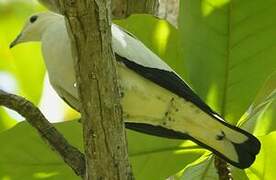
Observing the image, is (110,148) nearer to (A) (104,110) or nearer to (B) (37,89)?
(A) (104,110)

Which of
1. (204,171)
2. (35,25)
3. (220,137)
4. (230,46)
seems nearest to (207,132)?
(220,137)

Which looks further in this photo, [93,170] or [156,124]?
[156,124]

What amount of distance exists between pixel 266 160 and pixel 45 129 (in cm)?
53

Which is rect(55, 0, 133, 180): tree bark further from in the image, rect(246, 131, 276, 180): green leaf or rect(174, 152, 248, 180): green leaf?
rect(246, 131, 276, 180): green leaf

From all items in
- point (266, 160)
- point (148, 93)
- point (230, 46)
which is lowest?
point (266, 160)

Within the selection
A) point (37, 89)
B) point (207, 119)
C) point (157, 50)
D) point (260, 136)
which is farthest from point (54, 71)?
point (260, 136)

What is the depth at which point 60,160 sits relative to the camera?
1556 mm

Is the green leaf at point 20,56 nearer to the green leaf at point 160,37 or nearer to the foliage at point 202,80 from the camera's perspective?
the foliage at point 202,80

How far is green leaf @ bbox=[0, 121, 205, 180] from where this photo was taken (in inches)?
60.4

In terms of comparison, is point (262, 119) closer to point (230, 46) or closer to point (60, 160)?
point (230, 46)

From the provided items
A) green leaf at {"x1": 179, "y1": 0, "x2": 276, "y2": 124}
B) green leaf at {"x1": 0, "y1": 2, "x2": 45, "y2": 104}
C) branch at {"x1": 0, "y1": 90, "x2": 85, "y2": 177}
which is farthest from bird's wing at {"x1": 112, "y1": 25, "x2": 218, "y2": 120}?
branch at {"x1": 0, "y1": 90, "x2": 85, "y2": 177}

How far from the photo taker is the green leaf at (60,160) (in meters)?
1.54

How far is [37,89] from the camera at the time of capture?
5.53ft

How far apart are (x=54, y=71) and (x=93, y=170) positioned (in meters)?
0.44
